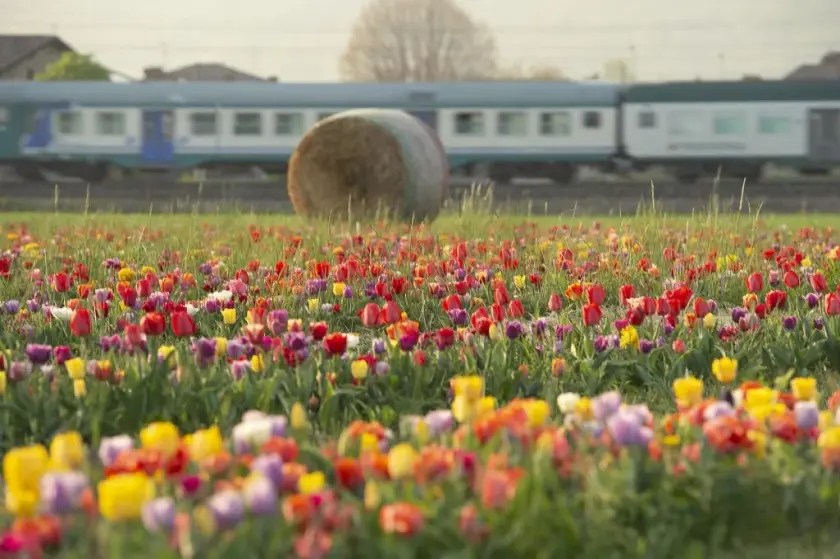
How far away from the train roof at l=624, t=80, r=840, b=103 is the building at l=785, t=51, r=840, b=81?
1815 inches

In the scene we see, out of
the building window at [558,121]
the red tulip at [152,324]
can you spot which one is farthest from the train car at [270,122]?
the red tulip at [152,324]

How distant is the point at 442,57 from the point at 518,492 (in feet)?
177

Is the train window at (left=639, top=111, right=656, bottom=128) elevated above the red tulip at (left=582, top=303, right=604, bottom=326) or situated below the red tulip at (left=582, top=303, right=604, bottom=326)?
above

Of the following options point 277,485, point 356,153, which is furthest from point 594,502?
point 356,153

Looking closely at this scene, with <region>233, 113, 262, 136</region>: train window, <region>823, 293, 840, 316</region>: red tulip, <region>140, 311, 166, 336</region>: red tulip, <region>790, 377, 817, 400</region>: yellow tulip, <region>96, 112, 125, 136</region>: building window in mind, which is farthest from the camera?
<region>96, 112, 125, 136</region>: building window

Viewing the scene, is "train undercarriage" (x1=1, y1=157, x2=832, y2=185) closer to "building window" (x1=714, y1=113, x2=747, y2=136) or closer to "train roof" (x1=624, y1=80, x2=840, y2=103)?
"building window" (x1=714, y1=113, x2=747, y2=136)

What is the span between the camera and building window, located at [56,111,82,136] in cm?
2717

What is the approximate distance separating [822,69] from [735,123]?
169 ft

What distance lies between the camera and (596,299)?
4223mm

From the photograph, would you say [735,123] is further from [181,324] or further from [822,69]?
[822,69]

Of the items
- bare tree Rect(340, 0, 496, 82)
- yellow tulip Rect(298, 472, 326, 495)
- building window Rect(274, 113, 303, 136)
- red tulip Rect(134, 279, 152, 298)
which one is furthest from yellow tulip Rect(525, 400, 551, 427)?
bare tree Rect(340, 0, 496, 82)

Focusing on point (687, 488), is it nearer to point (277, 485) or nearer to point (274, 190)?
point (277, 485)

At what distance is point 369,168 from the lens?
14180 millimetres

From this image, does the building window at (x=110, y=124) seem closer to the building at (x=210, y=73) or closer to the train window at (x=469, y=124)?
the train window at (x=469, y=124)
